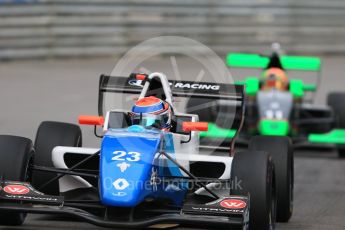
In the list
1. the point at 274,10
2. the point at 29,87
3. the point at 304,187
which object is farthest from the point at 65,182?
the point at 274,10

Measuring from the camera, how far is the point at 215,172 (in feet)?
31.6

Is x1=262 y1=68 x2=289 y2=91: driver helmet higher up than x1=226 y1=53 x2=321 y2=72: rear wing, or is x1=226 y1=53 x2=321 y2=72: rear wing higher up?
x1=226 y1=53 x2=321 y2=72: rear wing

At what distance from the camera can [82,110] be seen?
61.2 ft

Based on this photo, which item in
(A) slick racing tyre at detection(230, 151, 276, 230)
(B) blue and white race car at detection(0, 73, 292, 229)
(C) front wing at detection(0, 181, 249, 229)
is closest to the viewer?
(C) front wing at detection(0, 181, 249, 229)

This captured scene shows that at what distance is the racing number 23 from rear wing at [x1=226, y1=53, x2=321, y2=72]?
7416 mm

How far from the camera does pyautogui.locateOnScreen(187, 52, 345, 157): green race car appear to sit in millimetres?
15133

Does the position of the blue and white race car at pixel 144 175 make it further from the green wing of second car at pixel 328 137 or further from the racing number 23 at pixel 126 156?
the green wing of second car at pixel 328 137

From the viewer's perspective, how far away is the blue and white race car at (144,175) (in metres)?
8.25

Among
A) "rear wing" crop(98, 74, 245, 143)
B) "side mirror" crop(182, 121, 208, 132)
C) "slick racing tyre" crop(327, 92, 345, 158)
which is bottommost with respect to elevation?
"slick racing tyre" crop(327, 92, 345, 158)

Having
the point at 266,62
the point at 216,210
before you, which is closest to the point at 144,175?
the point at 216,210

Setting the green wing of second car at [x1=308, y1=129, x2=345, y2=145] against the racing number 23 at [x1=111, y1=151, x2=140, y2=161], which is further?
the green wing of second car at [x1=308, y1=129, x2=345, y2=145]

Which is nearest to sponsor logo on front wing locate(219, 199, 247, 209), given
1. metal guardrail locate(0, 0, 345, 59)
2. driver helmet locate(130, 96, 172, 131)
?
driver helmet locate(130, 96, 172, 131)

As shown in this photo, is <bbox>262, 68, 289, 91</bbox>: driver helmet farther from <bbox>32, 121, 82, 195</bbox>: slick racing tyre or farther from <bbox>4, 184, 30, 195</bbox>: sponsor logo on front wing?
<bbox>4, 184, 30, 195</bbox>: sponsor logo on front wing

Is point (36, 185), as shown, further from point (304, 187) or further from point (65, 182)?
point (304, 187)
